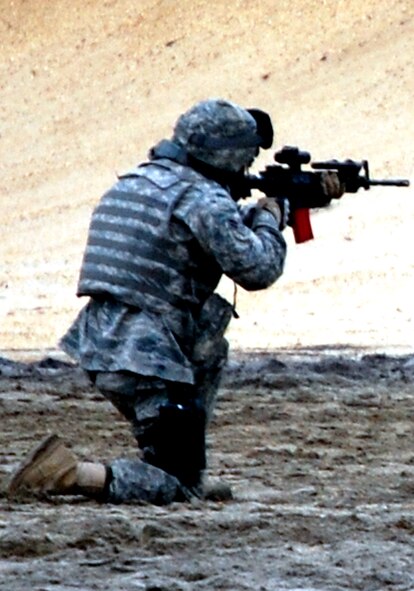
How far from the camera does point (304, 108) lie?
78.8ft

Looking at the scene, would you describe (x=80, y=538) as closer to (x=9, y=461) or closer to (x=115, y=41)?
(x=9, y=461)

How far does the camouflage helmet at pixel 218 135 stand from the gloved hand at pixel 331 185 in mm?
342

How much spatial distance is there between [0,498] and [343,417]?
3.49 m

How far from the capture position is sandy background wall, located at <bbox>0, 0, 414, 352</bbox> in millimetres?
17812

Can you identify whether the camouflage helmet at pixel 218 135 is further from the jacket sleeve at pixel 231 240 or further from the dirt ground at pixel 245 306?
the dirt ground at pixel 245 306

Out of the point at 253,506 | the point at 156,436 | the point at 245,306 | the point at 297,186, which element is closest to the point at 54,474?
the point at 156,436

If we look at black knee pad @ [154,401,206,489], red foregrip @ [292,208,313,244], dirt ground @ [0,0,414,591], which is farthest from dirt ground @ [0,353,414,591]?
red foregrip @ [292,208,313,244]

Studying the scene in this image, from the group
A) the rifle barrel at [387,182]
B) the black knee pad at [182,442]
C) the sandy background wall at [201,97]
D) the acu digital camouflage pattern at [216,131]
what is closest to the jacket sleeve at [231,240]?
the acu digital camouflage pattern at [216,131]

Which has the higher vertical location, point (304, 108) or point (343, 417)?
point (304, 108)

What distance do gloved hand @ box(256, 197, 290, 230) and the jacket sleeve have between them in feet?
0.58

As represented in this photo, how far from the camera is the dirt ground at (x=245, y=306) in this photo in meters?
5.65

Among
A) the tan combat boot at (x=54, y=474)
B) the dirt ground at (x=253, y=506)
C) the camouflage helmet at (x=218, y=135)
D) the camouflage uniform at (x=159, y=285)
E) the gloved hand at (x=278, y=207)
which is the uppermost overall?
the camouflage helmet at (x=218, y=135)


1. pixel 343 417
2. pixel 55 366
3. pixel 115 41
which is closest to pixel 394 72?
pixel 115 41

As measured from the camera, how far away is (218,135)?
6.64 metres
